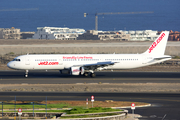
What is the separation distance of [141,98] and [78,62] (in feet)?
71.8

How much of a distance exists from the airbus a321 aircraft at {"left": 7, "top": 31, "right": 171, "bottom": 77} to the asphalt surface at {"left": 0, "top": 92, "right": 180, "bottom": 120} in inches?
608

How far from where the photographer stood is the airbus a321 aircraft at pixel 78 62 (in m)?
54.2

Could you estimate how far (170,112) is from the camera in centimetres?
2803

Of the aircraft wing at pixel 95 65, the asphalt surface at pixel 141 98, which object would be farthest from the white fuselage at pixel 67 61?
the asphalt surface at pixel 141 98

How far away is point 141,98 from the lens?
116 feet

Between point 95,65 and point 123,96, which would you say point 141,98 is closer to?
point 123,96

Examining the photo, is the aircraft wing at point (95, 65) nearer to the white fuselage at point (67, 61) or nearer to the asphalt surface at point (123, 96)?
the white fuselage at point (67, 61)

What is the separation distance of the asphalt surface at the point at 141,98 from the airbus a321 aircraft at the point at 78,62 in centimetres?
1545

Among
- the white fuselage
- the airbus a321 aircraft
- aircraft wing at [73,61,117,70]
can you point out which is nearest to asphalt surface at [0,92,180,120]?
the airbus a321 aircraft

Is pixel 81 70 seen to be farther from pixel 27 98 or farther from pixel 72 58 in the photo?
pixel 27 98

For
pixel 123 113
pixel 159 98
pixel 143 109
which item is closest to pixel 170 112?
pixel 143 109

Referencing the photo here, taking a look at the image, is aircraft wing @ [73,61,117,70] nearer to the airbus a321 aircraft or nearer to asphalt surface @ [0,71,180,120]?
the airbus a321 aircraft

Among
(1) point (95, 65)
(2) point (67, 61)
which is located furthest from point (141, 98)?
(2) point (67, 61)

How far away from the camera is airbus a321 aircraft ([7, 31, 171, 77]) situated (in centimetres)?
5425
